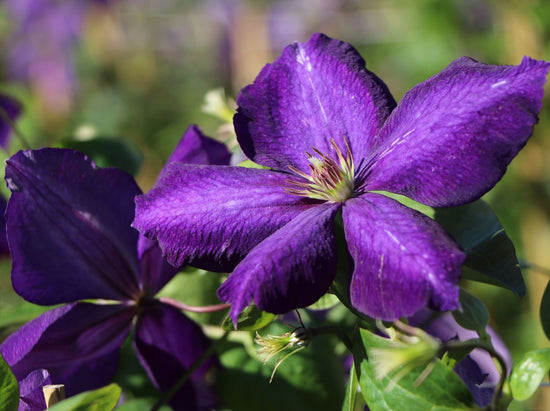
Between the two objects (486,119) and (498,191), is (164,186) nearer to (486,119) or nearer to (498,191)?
(486,119)

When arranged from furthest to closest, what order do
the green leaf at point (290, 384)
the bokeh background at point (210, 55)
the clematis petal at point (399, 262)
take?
1. the bokeh background at point (210, 55)
2. the green leaf at point (290, 384)
3. the clematis petal at point (399, 262)

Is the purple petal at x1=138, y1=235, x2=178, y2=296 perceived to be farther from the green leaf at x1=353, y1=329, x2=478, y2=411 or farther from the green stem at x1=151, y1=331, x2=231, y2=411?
the green leaf at x1=353, y1=329, x2=478, y2=411

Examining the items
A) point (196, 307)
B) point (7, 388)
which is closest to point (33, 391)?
point (7, 388)

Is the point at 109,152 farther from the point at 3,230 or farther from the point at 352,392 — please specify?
the point at 352,392

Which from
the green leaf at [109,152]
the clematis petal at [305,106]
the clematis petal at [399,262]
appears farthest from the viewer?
the green leaf at [109,152]

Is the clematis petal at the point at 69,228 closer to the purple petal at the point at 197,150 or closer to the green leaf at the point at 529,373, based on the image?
the purple petal at the point at 197,150

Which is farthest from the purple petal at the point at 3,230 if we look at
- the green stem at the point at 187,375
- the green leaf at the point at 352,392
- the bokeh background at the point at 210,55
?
the bokeh background at the point at 210,55

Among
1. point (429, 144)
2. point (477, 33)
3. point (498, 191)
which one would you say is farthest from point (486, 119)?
point (477, 33)
